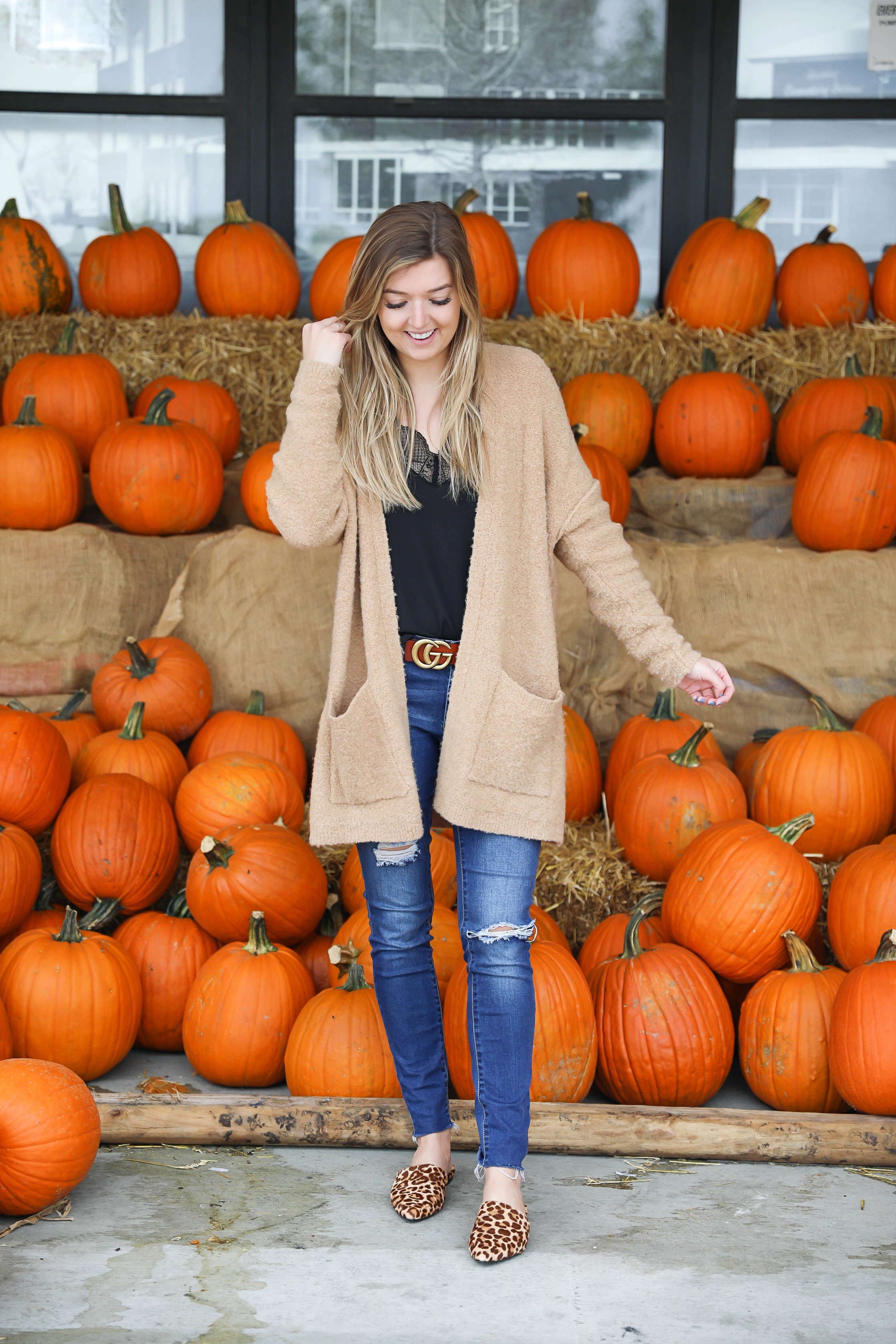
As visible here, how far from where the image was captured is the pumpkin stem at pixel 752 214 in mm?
4145

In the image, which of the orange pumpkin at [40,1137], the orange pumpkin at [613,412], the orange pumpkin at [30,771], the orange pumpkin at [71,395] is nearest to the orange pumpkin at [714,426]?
the orange pumpkin at [613,412]

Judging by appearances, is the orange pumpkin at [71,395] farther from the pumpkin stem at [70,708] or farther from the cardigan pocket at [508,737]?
the cardigan pocket at [508,737]

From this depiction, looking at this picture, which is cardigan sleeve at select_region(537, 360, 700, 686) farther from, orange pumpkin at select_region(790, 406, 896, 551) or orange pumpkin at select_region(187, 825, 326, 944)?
orange pumpkin at select_region(790, 406, 896, 551)

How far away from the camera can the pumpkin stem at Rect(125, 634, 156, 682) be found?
10.8 feet

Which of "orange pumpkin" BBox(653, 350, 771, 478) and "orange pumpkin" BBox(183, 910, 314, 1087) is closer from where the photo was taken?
"orange pumpkin" BBox(183, 910, 314, 1087)

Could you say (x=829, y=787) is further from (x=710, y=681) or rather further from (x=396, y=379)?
(x=396, y=379)

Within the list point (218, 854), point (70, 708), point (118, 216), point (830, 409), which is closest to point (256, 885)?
point (218, 854)

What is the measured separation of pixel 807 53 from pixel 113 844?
11.9 feet

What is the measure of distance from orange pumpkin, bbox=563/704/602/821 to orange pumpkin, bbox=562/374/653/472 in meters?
1.00

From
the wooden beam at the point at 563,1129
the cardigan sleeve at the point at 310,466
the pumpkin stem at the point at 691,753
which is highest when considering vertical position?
the cardigan sleeve at the point at 310,466

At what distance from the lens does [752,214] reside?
415 centimetres

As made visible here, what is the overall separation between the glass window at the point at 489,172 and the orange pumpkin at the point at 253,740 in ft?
6.62

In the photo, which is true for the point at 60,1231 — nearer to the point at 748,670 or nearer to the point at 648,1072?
the point at 648,1072

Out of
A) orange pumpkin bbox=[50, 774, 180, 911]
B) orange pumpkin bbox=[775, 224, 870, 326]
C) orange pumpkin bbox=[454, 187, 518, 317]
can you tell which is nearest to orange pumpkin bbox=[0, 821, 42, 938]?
orange pumpkin bbox=[50, 774, 180, 911]
